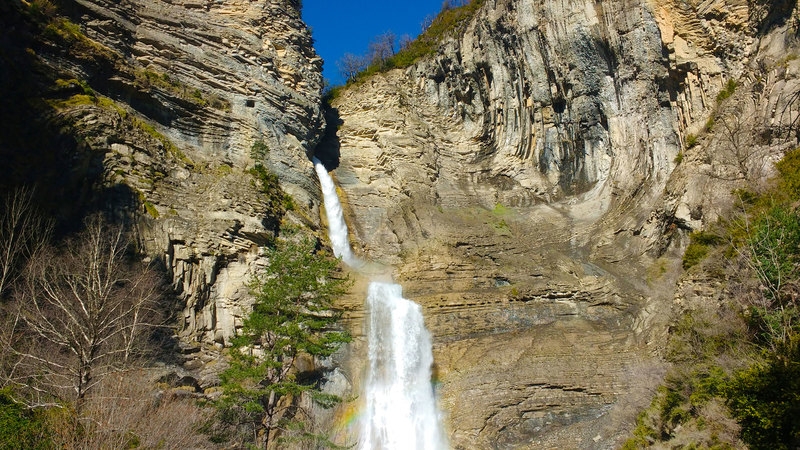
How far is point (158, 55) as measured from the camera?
29453 mm

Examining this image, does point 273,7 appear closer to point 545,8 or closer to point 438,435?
point 545,8

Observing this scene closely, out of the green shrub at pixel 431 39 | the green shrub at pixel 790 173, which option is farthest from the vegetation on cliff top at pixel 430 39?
the green shrub at pixel 790 173

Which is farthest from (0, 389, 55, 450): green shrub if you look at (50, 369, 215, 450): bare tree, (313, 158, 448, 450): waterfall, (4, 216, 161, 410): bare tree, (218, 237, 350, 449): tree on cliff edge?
(313, 158, 448, 450): waterfall

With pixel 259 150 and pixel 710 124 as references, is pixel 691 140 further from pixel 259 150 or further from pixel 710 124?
pixel 259 150

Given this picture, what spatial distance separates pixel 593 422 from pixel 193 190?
18.4 m

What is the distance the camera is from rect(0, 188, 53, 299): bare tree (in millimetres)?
17359

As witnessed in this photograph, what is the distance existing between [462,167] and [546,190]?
221 inches

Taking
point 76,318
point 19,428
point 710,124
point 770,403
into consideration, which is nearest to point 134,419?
point 19,428

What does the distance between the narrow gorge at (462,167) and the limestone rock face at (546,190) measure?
0.37 feet

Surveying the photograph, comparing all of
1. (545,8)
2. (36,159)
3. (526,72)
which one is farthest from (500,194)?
(36,159)

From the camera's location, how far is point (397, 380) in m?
24.2

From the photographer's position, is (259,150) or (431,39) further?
(431,39)

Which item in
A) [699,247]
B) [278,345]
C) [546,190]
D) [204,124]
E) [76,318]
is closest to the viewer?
[76,318]

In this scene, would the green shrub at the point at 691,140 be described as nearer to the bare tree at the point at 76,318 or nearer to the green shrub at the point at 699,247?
the green shrub at the point at 699,247
